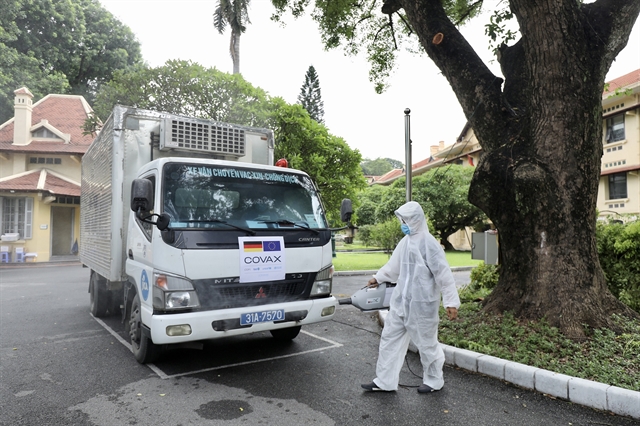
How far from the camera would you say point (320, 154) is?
1510 centimetres

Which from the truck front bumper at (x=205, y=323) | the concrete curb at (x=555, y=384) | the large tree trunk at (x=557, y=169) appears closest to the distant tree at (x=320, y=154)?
the large tree trunk at (x=557, y=169)

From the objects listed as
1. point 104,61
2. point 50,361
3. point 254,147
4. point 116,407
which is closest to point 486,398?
point 116,407

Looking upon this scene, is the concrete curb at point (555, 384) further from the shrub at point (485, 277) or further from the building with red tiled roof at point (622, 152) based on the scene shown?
the building with red tiled roof at point (622, 152)

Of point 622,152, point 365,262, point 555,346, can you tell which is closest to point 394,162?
point 622,152

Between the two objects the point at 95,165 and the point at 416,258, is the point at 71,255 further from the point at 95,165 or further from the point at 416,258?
the point at 416,258

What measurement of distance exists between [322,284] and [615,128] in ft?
70.0

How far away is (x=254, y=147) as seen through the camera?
6109mm

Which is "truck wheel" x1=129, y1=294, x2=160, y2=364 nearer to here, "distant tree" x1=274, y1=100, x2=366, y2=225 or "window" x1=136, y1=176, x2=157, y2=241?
"window" x1=136, y1=176, x2=157, y2=241

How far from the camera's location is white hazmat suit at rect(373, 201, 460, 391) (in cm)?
394

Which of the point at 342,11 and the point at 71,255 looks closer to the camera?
the point at 342,11

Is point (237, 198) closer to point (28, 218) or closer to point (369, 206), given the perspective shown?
point (28, 218)

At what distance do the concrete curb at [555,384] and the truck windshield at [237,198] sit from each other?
216 centimetres

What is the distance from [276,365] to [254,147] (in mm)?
2946

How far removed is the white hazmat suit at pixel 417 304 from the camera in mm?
3936
